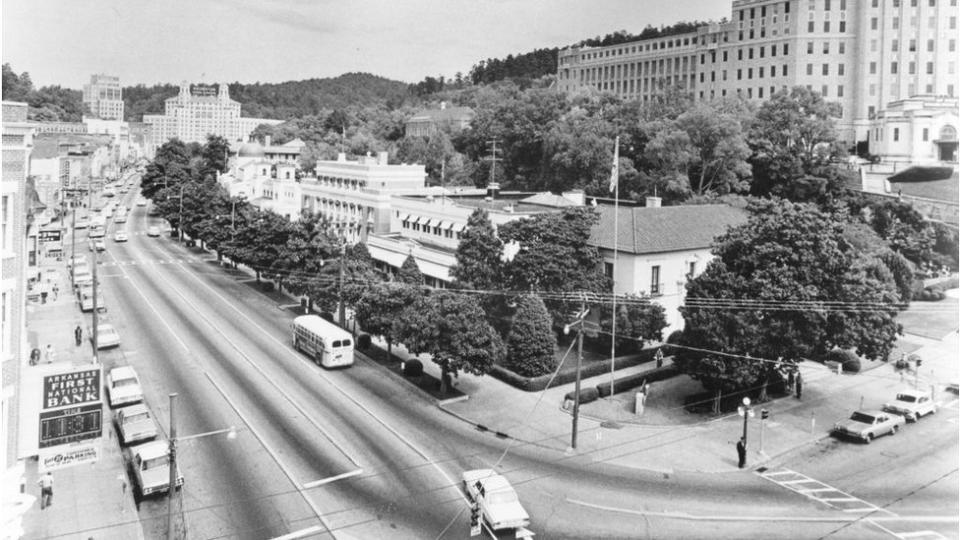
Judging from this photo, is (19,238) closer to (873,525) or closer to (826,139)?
(873,525)

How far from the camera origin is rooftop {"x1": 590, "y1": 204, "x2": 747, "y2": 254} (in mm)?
40500

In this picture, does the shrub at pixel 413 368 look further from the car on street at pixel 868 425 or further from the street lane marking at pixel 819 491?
the car on street at pixel 868 425

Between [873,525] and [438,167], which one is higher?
[438,167]

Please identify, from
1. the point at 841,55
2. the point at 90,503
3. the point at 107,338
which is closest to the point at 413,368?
the point at 90,503

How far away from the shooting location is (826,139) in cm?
6488

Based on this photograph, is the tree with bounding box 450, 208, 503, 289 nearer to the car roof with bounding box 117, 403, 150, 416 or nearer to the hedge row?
the hedge row

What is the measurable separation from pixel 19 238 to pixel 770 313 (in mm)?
26330

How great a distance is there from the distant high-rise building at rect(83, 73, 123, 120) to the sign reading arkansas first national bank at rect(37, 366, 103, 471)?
430 ft

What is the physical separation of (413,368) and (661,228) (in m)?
15.9

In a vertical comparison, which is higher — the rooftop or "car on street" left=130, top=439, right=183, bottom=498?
the rooftop

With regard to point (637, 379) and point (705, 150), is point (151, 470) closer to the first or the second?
point (637, 379)

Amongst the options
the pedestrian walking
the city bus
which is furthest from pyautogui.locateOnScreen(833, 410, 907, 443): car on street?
the pedestrian walking

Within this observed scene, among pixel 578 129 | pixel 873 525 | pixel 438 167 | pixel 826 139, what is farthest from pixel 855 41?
pixel 873 525

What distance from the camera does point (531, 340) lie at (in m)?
35.4
